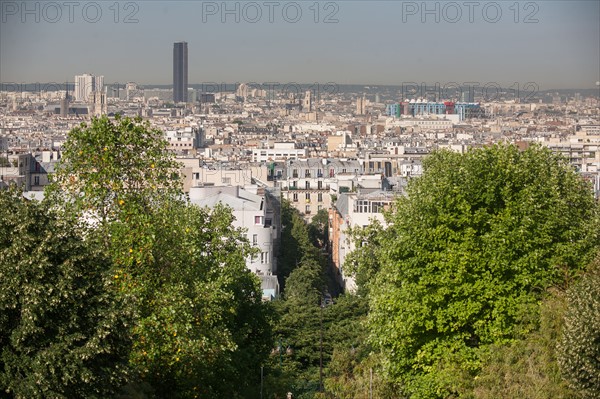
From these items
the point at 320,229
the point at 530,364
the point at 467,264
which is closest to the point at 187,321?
the point at 530,364

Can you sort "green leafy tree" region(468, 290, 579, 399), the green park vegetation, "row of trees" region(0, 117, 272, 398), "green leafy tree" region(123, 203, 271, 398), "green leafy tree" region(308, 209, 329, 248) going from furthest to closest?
"green leafy tree" region(308, 209, 329, 248) → "green leafy tree" region(123, 203, 271, 398) → "green leafy tree" region(468, 290, 579, 399) → the green park vegetation → "row of trees" region(0, 117, 272, 398)

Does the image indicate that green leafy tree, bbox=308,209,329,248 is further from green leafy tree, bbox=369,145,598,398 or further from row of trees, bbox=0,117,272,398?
green leafy tree, bbox=369,145,598,398

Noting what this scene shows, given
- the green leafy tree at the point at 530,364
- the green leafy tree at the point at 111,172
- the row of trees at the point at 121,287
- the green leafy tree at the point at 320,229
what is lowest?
the green leafy tree at the point at 320,229

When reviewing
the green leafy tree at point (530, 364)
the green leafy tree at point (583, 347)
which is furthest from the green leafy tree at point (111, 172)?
the green leafy tree at point (583, 347)

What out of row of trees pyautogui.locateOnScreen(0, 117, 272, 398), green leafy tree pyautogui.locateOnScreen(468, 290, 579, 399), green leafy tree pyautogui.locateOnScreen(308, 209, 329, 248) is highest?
row of trees pyautogui.locateOnScreen(0, 117, 272, 398)

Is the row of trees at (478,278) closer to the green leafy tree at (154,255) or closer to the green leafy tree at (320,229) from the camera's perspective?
the green leafy tree at (154,255)

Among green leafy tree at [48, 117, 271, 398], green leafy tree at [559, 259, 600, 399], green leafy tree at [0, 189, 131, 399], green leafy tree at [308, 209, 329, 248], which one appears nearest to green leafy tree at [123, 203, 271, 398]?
green leafy tree at [48, 117, 271, 398]

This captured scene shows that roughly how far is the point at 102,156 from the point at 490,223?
5.82 metres

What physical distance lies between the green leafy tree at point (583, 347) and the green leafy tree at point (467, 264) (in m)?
2.88

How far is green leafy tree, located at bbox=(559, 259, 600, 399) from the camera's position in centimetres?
1540

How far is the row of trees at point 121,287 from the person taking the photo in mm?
13594

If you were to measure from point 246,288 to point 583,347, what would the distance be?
384 inches

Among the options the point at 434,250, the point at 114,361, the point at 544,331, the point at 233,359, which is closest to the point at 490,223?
the point at 434,250

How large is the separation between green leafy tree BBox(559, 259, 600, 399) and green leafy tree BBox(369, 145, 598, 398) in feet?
9.44
